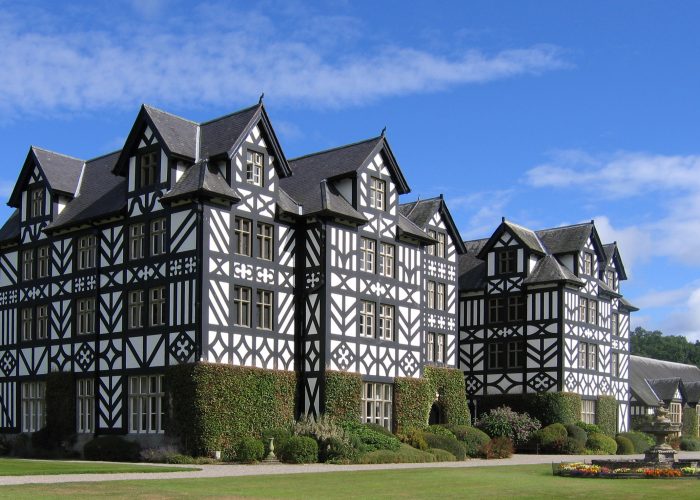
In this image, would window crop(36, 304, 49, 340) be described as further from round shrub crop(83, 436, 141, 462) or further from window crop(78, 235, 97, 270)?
round shrub crop(83, 436, 141, 462)

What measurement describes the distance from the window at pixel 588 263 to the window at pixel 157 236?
27.1 metres

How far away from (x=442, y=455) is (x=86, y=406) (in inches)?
579

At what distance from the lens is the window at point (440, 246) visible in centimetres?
5116

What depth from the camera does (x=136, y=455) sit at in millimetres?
35750

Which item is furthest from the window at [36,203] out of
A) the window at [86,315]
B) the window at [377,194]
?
the window at [377,194]

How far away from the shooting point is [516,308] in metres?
54.5

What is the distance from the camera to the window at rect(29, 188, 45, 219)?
4342 centimetres

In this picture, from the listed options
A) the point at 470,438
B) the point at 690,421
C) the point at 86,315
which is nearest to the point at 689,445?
the point at 690,421

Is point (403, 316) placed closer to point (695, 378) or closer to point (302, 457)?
point (302, 457)

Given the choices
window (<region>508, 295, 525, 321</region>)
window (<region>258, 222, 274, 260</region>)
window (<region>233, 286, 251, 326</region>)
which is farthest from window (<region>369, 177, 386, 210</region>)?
window (<region>508, 295, 525, 321</region>)

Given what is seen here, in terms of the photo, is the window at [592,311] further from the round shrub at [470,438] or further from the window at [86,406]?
the window at [86,406]

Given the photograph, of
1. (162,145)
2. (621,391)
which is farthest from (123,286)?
(621,391)

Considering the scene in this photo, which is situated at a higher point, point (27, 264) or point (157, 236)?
point (157, 236)

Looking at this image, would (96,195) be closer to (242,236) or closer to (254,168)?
(254,168)
